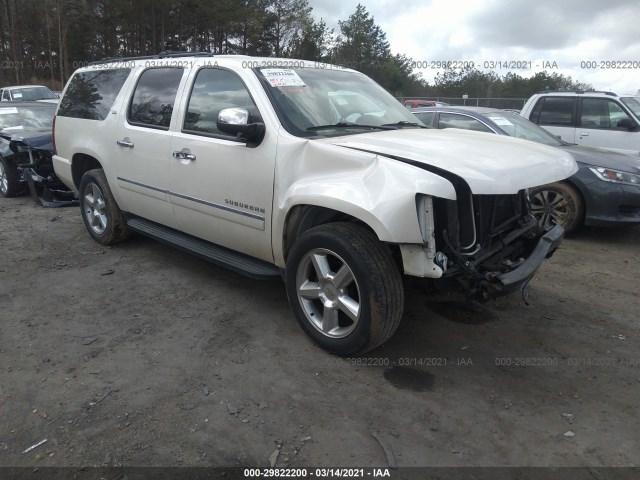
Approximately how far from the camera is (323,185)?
3025 mm

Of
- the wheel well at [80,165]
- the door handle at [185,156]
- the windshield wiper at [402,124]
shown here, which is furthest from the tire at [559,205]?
the wheel well at [80,165]

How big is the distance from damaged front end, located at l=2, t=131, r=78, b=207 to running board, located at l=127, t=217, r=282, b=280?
313 cm

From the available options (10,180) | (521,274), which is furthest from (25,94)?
(521,274)

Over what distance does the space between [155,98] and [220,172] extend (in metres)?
1.27

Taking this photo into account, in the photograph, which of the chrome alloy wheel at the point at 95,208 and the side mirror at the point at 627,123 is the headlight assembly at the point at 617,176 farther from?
the chrome alloy wheel at the point at 95,208

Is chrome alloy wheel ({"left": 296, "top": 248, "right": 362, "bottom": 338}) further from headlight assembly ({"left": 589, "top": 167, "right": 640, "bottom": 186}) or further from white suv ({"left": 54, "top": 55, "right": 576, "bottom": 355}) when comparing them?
headlight assembly ({"left": 589, "top": 167, "right": 640, "bottom": 186})

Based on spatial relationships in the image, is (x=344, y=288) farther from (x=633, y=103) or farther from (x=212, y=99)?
(x=633, y=103)

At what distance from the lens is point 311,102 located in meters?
3.62

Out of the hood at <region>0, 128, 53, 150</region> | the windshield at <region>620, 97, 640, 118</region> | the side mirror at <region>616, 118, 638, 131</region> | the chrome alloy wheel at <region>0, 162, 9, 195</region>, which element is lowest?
the chrome alloy wheel at <region>0, 162, 9, 195</region>

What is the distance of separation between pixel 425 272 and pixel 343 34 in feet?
190

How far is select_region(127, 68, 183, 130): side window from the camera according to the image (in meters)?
4.18

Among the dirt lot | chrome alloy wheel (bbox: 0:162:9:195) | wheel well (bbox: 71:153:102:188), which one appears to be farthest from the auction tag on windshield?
chrome alloy wheel (bbox: 0:162:9:195)

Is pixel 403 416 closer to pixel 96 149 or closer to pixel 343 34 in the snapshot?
pixel 96 149

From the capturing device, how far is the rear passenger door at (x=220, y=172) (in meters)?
3.44
